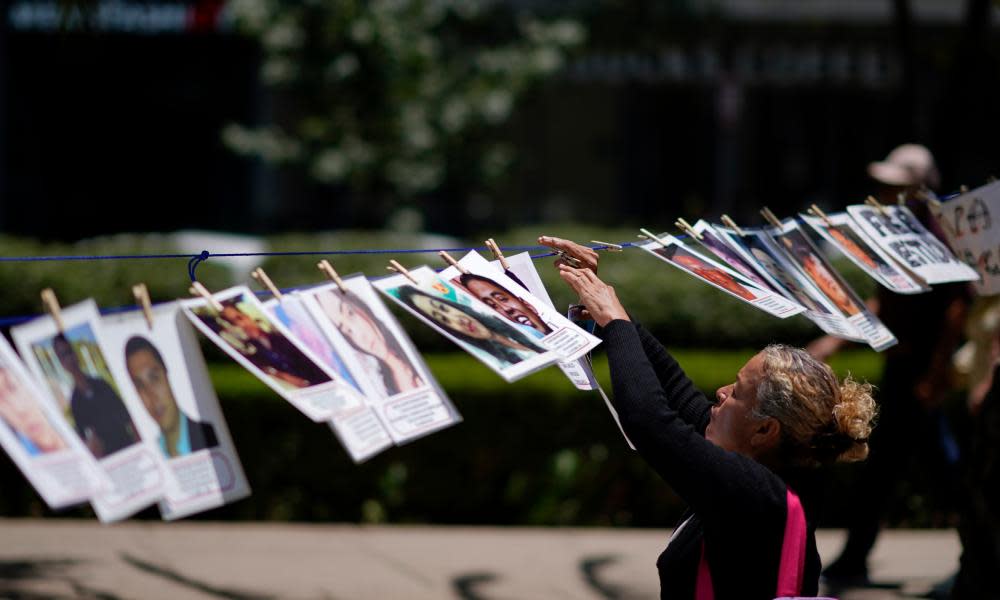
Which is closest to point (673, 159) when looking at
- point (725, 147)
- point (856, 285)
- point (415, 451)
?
point (725, 147)

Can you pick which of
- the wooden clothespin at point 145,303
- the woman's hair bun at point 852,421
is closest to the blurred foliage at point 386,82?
the wooden clothespin at point 145,303

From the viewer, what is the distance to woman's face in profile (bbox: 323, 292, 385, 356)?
301cm

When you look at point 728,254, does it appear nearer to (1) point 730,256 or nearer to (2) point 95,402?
(1) point 730,256

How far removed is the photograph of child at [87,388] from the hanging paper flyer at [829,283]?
205 cm

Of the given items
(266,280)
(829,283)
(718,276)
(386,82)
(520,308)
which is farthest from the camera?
(386,82)

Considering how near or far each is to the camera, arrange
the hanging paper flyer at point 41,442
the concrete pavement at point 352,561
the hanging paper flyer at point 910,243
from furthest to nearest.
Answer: the concrete pavement at point 352,561 < the hanging paper flyer at point 910,243 < the hanging paper flyer at point 41,442

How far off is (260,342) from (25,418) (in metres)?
0.59

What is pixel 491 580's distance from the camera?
567cm

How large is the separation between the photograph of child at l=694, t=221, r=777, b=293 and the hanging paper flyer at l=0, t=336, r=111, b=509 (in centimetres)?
189

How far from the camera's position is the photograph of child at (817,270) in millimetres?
3646

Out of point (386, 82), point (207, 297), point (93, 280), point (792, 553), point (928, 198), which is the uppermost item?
point (386, 82)

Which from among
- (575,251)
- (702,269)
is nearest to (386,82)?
(702,269)

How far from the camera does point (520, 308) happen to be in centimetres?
313

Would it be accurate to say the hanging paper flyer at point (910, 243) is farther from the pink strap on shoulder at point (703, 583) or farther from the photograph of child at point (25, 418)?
the photograph of child at point (25, 418)
